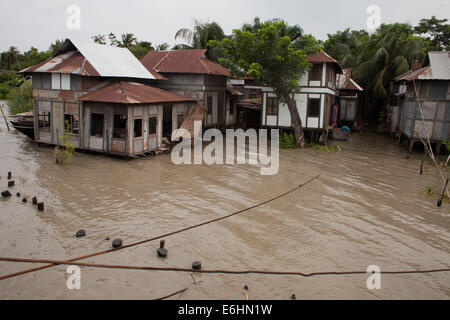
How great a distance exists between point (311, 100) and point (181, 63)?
28.4 ft

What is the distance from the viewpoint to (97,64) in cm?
1741

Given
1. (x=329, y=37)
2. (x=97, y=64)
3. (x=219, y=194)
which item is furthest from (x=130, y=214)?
(x=329, y=37)

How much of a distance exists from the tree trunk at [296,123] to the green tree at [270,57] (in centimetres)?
6

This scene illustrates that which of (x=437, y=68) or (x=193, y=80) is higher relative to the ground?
(x=437, y=68)

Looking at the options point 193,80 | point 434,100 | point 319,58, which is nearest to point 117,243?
point 193,80

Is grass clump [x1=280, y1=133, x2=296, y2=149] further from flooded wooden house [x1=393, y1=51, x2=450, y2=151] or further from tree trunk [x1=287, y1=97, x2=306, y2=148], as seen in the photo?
flooded wooden house [x1=393, y1=51, x2=450, y2=151]

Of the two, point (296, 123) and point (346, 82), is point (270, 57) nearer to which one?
point (296, 123)

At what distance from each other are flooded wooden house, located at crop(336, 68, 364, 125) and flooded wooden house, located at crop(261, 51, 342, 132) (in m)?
5.50

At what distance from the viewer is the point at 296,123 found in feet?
71.2

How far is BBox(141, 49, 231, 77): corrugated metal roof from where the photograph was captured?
22.5 m

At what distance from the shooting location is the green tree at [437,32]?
34.2m

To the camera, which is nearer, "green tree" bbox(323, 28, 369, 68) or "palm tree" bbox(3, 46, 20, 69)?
"green tree" bbox(323, 28, 369, 68)

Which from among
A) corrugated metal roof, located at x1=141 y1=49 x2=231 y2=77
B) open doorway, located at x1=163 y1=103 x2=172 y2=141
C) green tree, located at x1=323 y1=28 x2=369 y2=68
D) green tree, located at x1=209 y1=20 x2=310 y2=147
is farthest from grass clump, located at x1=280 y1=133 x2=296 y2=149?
green tree, located at x1=323 y1=28 x2=369 y2=68

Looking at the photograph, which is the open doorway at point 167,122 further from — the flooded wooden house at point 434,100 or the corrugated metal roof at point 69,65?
the flooded wooden house at point 434,100
